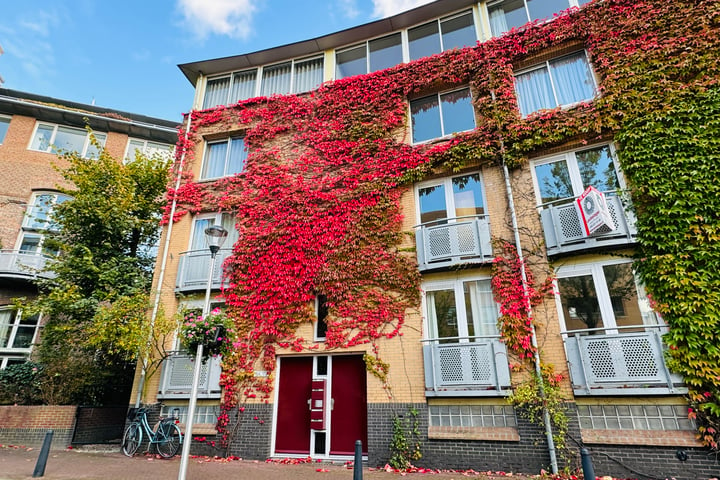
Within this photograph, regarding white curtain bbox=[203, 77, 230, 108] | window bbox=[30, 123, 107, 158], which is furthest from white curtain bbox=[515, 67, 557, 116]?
window bbox=[30, 123, 107, 158]

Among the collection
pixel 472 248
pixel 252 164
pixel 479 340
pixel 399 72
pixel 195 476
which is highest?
pixel 399 72

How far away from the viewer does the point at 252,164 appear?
523 inches

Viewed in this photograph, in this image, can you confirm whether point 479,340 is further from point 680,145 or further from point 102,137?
point 102,137

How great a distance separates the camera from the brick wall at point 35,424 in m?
11.1

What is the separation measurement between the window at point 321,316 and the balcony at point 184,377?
3.15 m

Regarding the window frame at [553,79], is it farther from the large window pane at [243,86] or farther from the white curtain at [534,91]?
the large window pane at [243,86]

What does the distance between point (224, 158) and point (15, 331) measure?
12607 millimetres

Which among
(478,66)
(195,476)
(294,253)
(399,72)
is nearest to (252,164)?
(294,253)

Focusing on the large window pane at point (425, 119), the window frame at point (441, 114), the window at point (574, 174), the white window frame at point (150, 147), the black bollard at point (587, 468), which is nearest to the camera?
the black bollard at point (587, 468)

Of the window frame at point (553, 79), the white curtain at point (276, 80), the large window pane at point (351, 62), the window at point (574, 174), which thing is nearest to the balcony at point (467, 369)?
the window at point (574, 174)

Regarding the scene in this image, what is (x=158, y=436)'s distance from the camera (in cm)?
1013

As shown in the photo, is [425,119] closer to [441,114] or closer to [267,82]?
[441,114]

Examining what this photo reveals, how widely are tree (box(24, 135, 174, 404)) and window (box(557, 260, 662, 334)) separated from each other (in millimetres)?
11148

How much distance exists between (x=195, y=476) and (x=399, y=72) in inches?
504
